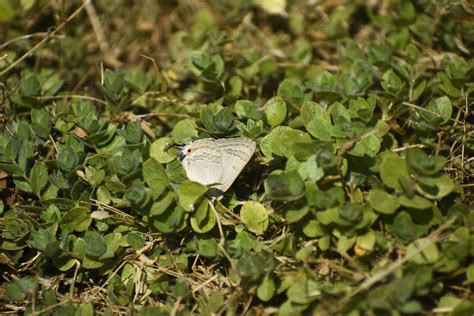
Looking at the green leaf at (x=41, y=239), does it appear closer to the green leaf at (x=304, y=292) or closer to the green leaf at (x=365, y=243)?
the green leaf at (x=304, y=292)

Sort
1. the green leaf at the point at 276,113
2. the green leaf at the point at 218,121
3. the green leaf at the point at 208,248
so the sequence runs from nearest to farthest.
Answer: the green leaf at the point at 208,248, the green leaf at the point at 218,121, the green leaf at the point at 276,113

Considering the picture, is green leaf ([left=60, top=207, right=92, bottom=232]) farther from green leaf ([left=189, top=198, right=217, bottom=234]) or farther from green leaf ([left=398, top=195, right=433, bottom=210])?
green leaf ([left=398, top=195, right=433, bottom=210])

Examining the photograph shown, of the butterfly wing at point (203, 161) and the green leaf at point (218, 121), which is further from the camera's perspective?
the green leaf at point (218, 121)

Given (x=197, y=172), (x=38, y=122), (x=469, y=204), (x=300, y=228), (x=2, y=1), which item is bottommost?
(x=469, y=204)

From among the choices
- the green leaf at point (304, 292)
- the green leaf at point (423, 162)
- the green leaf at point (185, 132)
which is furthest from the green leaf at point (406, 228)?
the green leaf at point (185, 132)

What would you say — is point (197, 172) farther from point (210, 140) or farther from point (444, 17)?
point (444, 17)

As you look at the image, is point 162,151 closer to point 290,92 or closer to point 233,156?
point 233,156

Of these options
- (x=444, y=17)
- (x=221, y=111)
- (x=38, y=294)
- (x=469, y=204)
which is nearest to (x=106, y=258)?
(x=38, y=294)

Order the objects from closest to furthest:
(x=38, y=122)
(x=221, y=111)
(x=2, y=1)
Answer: (x=221, y=111) → (x=38, y=122) → (x=2, y=1)
